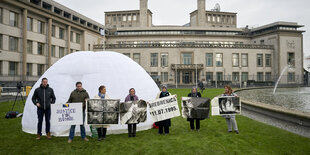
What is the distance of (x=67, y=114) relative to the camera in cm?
678

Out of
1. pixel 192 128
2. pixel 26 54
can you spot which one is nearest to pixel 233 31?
pixel 26 54

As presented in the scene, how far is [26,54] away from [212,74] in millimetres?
45146

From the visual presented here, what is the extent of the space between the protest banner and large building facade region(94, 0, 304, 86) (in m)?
40.2

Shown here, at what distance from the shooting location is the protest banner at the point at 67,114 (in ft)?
22.2

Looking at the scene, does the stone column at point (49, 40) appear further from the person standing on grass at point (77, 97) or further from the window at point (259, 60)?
the window at point (259, 60)

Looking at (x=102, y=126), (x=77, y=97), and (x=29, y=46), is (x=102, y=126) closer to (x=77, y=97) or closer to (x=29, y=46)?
(x=77, y=97)

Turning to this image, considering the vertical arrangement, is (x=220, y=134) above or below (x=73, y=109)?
below

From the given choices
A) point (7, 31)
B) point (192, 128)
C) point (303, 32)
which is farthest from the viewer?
point (303, 32)

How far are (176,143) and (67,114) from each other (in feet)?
13.3

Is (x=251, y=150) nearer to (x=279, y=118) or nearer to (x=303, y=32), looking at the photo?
(x=279, y=118)

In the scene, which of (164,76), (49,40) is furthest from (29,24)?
(164,76)

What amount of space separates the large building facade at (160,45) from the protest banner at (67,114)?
1245 inches

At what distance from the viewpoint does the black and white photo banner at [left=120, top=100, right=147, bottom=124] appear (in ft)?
23.4

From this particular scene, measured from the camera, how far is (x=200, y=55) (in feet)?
176
